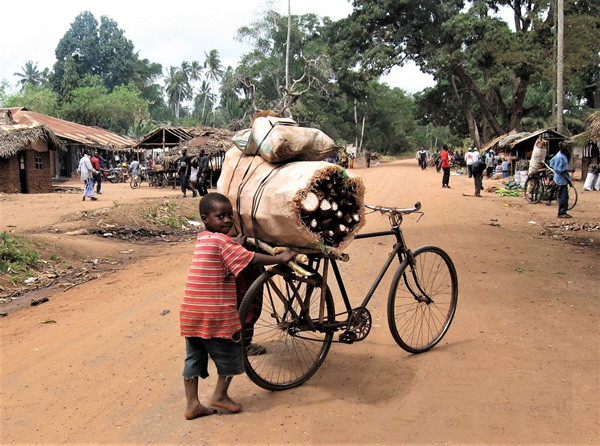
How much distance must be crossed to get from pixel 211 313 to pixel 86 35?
7812 cm

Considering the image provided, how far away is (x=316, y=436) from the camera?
9.67 feet

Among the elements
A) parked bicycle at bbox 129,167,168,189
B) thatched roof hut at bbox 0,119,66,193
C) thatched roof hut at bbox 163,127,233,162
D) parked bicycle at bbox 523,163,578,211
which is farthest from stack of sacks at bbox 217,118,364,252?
parked bicycle at bbox 129,167,168,189

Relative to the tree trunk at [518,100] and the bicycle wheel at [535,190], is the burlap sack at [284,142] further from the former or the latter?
the tree trunk at [518,100]

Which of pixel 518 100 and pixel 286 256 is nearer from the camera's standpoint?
pixel 286 256

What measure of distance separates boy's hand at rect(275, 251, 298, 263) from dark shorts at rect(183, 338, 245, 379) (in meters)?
0.60

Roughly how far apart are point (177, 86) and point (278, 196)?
267 ft

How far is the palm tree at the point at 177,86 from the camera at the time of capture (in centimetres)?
7888

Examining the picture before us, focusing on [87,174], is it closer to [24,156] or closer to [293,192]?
[24,156]

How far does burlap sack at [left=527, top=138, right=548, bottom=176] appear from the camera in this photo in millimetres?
14319

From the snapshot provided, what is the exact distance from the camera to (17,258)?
7.43 metres

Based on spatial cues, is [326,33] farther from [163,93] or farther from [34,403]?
[163,93]

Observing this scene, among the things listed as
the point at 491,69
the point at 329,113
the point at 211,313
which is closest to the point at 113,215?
the point at 211,313

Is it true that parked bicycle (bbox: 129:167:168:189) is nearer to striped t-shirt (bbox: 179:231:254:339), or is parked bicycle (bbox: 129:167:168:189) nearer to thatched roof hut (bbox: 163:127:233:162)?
thatched roof hut (bbox: 163:127:233:162)

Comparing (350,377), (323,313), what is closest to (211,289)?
(323,313)
